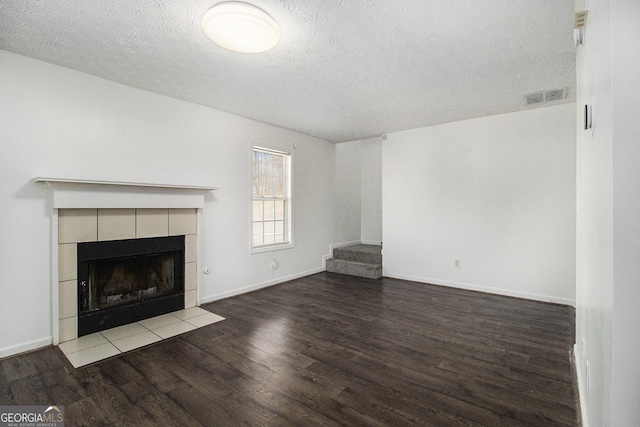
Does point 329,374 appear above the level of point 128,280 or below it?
below

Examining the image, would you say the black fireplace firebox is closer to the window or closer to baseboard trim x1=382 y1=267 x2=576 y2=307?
the window

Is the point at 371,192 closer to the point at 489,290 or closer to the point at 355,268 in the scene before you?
the point at 355,268

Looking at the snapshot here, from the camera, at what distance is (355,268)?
5.39 meters

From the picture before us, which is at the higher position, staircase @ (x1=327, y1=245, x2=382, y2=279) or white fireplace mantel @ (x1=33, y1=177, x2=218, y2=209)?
white fireplace mantel @ (x1=33, y1=177, x2=218, y2=209)

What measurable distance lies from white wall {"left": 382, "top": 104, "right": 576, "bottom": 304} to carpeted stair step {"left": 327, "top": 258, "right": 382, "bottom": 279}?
23 cm

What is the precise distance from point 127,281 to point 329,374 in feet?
8.03

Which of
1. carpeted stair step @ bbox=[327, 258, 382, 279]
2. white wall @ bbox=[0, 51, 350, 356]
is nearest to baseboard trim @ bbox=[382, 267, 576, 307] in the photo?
carpeted stair step @ bbox=[327, 258, 382, 279]

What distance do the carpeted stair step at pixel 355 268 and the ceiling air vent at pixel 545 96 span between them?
3228 mm

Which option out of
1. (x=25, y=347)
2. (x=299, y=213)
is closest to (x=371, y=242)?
(x=299, y=213)

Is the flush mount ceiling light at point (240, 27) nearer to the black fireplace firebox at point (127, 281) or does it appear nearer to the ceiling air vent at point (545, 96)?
the black fireplace firebox at point (127, 281)

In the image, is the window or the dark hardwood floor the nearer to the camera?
the dark hardwood floor

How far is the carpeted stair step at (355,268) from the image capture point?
5234 mm

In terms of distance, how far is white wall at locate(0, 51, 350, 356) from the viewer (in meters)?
2.51

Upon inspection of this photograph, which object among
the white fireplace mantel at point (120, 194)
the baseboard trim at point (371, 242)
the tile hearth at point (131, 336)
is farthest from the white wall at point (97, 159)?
the baseboard trim at point (371, 242)
